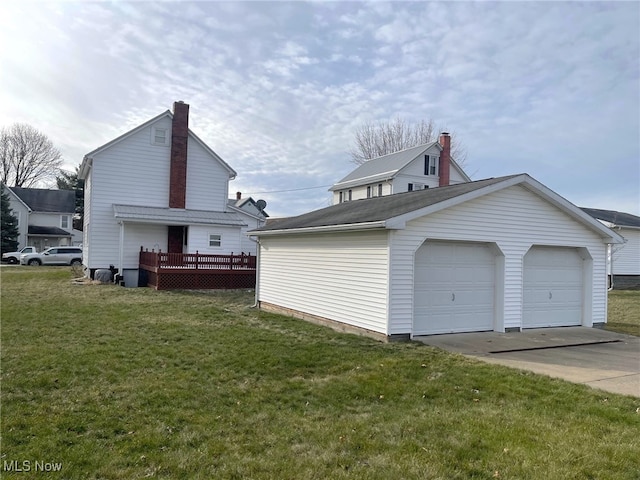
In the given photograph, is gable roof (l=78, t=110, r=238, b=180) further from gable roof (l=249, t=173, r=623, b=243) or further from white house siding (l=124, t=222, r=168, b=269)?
gable roof (l=249, t=173, r=623, b=243)

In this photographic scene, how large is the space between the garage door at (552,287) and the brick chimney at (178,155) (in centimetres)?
1585

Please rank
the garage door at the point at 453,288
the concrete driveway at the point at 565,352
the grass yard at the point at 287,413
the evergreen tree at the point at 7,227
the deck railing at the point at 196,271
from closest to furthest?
the grass yard at the point at 287,413
the concrete driveway at the point at 565,352
the garage door at the point at 453,288
the deck railing at the point at 196,271
the evergreen tree at the point at 7,227

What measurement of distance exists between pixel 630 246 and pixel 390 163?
15.7 metres

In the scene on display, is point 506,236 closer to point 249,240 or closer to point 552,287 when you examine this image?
point 552,287

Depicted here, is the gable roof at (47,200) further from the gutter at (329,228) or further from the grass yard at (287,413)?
the grass yard at (287,413)

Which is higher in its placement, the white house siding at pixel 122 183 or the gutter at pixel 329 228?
the white house siding at pixel 122 183

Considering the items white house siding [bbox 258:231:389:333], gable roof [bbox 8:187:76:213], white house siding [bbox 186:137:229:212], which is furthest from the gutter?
gable roof [bbox 8:187:76:213]

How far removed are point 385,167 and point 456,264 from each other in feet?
79.7

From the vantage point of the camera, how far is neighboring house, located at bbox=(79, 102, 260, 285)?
20.5 metres

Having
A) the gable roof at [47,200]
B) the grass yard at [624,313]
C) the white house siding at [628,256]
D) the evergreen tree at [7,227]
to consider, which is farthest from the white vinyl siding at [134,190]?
the gable roof at [47,200]

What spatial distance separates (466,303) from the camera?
10.6 m

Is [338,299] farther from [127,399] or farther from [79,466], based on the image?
[79,466]

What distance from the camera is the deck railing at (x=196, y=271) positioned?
59.4 ft

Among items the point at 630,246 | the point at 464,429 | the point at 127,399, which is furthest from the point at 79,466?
the point at 630,246
